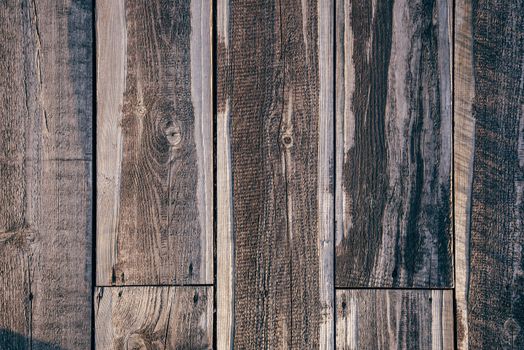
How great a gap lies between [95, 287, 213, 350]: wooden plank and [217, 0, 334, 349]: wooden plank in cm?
5

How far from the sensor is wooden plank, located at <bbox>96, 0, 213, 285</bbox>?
112cm

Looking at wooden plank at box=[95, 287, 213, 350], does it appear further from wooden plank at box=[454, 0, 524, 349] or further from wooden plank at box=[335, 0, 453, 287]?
wooden plank at box=[454, 0, 524, 349]

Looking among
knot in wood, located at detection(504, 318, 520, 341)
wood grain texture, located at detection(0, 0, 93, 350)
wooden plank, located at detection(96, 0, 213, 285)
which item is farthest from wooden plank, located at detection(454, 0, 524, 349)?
wood grain texture, located at detection(0, 0, 93, 350)

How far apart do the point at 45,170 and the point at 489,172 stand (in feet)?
2.93

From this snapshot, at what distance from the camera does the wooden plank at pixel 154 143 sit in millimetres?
1123

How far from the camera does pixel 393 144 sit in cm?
113

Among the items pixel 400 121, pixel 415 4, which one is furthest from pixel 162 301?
pixel 415 4

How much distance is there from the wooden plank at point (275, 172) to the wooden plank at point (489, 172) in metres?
0.27

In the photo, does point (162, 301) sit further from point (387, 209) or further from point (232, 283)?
point (387, 209)

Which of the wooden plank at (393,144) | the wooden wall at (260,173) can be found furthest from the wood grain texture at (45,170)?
the wooden plank at (393,144)

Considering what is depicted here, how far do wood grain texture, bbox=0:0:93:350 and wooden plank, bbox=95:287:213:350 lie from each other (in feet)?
0.12

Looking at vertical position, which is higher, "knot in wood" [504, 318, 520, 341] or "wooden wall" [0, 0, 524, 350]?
"wooden wall" [0, 0, 524, 350]

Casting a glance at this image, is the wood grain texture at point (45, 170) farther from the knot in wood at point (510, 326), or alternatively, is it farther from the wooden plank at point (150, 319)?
the knot in wood at point (510, 326)

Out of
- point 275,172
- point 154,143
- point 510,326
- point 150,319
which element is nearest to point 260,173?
point 275,172
